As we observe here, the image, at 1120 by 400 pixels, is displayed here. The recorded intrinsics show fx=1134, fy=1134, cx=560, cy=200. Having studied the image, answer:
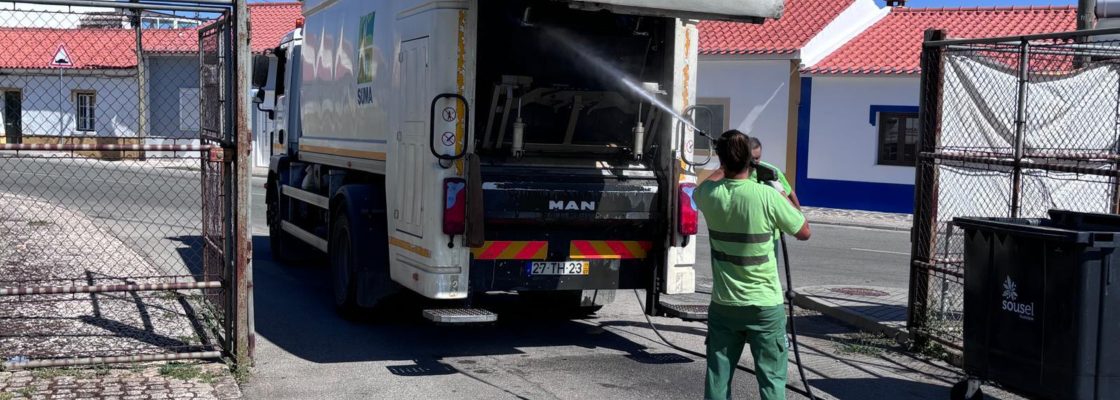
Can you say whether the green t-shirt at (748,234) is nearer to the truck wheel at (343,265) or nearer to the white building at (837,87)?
the truck wheel at (343,265)

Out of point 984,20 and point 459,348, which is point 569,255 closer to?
point 459,348

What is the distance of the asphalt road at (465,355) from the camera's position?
6.90 metres

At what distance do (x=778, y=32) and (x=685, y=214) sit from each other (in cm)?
1980

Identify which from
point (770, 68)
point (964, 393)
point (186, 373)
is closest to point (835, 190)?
point (770, 68)

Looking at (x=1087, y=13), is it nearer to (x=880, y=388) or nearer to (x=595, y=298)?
(x=595, y=298)

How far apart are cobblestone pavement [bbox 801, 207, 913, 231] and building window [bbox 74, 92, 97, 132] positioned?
20791mm

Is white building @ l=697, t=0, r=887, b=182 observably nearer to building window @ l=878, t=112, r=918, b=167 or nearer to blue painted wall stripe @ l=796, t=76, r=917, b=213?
blue painted wall stripe @ l=796, t=76, r=917, b=213

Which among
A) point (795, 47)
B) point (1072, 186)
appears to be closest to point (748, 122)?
point (795, 47)

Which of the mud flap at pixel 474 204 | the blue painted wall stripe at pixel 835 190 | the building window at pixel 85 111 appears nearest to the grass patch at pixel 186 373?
the mud flap at pixel 474 204

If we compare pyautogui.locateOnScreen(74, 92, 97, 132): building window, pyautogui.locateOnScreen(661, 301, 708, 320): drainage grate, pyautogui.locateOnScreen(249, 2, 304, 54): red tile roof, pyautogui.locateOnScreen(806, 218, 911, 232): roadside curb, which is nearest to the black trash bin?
pyautogui.locateOnScreen(661, 301, 708, 320): drainage grate

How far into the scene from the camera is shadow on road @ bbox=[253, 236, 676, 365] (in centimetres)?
796

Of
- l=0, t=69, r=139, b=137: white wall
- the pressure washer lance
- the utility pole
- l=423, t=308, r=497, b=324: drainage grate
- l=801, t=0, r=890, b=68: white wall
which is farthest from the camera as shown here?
l=0, t=69, r=139, b=137: white wall

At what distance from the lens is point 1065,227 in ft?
21.4

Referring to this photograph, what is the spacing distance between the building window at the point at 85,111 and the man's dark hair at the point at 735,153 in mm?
30406
